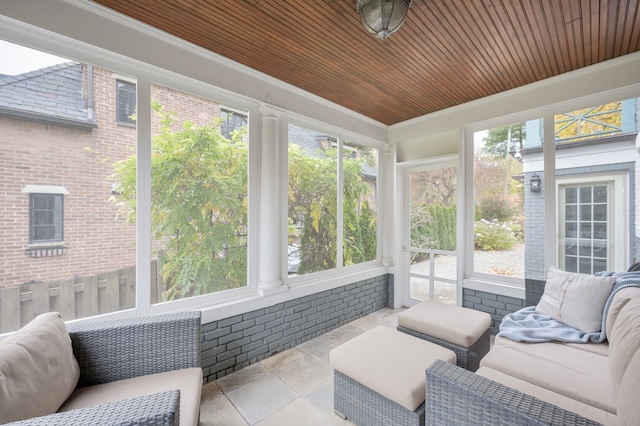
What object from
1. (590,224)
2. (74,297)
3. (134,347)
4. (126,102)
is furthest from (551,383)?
(126,102)

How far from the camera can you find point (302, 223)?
315 centimetres

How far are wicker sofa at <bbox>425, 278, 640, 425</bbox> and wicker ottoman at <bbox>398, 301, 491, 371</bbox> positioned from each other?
27cm

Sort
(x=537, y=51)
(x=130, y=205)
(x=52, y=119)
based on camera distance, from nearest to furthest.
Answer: (x=52, y=119), (x=130, y=205), (x=537, y=51)

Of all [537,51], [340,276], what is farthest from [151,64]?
[537,51]

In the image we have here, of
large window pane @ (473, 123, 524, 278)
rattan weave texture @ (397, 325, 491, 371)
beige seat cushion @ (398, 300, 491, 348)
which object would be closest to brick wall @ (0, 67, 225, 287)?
beige seat cushion @ (398, 300, 491, 348)

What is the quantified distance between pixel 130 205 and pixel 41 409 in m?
1.32

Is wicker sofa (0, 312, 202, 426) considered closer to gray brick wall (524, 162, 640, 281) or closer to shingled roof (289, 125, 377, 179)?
shingled roof (289, 125, 377, 179)

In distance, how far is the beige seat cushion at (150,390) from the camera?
126 cm

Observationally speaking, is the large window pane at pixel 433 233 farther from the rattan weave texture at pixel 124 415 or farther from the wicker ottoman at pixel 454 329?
the rattan weave texture at pixel 124 415

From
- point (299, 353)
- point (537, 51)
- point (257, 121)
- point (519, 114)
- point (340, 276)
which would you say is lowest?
point (299, 353)

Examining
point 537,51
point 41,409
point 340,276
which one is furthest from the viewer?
point 340,276

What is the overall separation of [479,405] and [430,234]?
9.68 feet

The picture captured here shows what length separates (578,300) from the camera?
6.49 ft

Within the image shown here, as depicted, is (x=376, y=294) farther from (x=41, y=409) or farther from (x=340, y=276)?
(x=41, y=409)
